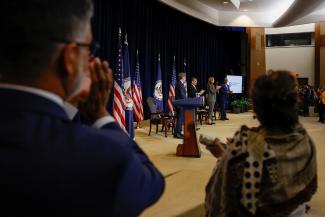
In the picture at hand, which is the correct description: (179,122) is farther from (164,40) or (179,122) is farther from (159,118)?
(164,40)

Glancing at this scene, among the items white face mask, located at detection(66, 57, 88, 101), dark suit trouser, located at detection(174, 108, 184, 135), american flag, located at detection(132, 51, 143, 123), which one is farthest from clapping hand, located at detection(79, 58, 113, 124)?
american flag, located at detection(132, 51, 143, 123)

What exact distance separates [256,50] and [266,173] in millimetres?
15620

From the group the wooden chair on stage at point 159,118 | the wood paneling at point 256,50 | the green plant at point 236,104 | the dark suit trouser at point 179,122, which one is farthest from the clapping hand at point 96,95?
the wood paneling at point 256,50

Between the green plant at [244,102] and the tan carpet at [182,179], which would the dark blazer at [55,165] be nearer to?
the tan carpet at [182,179]

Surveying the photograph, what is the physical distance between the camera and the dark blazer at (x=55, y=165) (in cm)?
59

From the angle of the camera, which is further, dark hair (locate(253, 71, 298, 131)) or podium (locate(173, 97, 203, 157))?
podium (locate(173, 97, 203, 157))

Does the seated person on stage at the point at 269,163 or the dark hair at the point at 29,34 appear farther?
the seated person on stage at the point at 269,163


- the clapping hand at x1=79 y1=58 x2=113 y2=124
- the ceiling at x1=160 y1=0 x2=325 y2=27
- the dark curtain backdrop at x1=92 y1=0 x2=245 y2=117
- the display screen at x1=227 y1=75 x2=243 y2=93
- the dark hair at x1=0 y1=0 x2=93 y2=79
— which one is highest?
the ceiling at x1=160 y1=0 x2=325 y2=27

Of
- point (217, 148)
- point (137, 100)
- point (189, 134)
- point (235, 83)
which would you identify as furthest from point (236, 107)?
point (217, 148)

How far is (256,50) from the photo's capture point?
16344 mm

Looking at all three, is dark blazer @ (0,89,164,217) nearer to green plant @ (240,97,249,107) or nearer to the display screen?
the display screen

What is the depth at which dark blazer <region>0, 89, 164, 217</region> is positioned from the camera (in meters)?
0.59

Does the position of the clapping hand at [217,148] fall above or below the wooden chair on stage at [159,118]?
above

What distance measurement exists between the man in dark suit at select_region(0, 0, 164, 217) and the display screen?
14732mm
